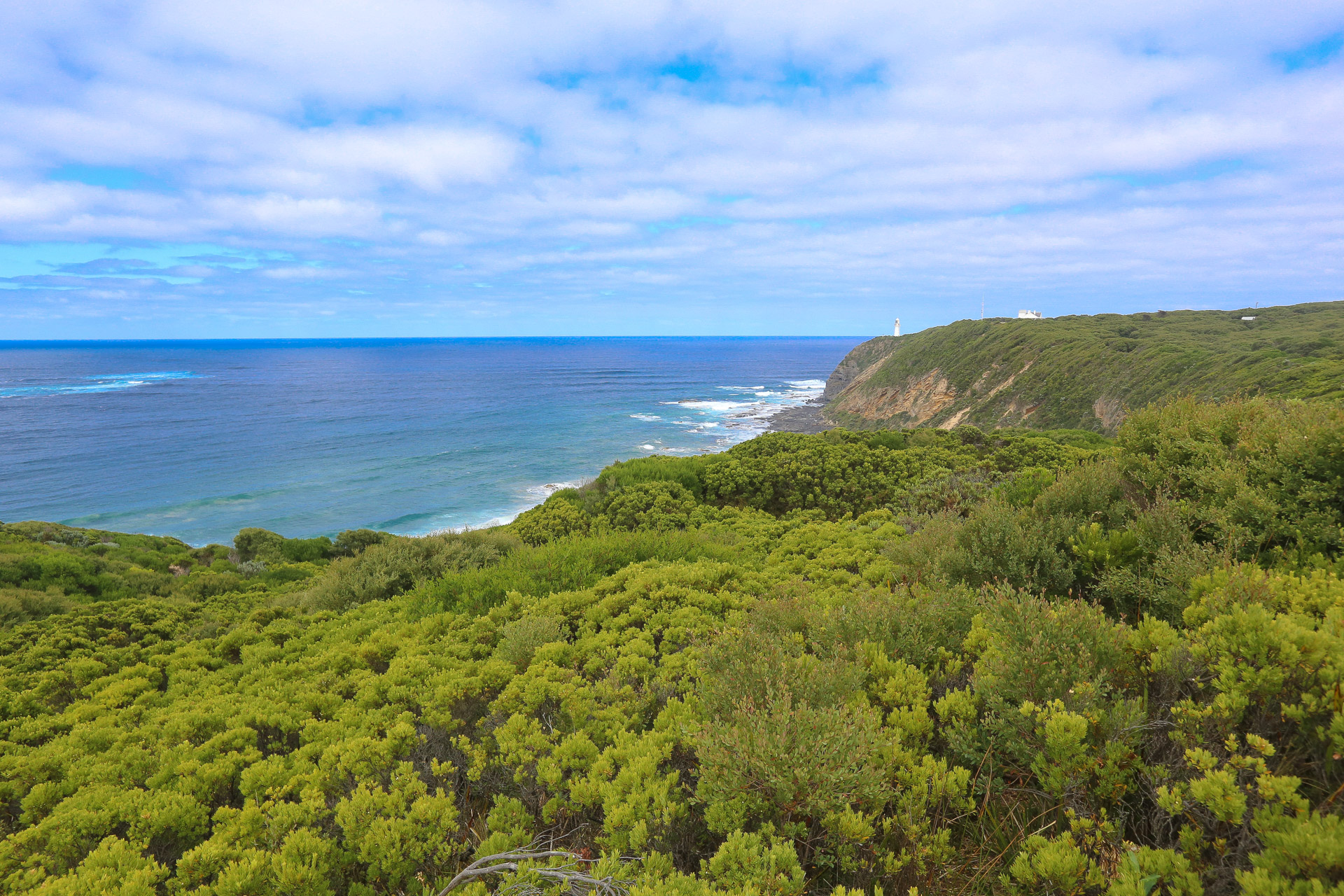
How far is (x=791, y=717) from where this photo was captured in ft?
9.26

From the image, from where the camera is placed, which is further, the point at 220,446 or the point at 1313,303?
the point at 1313,303

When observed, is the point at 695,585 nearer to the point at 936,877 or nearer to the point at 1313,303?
the point at 936,877

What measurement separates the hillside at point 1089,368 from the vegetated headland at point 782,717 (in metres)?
18.9

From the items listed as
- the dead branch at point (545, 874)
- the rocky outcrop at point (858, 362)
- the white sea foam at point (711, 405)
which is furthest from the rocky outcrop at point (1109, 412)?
the rocky outcrop at point (858, 362)

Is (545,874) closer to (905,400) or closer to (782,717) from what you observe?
(782,717)

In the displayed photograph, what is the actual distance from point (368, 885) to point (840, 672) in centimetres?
278

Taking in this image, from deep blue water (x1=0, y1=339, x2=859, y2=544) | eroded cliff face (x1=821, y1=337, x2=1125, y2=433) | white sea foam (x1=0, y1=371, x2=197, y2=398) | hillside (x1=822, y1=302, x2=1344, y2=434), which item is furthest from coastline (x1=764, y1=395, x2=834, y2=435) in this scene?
white sea foam (x1=0, y1=371, x2=197, y2=398)

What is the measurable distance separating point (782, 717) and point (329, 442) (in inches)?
2182

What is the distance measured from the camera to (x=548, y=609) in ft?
20.2

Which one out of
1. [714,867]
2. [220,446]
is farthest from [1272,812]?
[220,446]

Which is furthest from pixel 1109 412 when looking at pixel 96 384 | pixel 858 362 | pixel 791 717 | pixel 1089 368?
pixel 96 384

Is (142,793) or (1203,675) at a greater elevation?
(1203,675)

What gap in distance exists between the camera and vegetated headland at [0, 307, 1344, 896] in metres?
2.49

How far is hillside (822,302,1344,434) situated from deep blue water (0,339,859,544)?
640 inches
